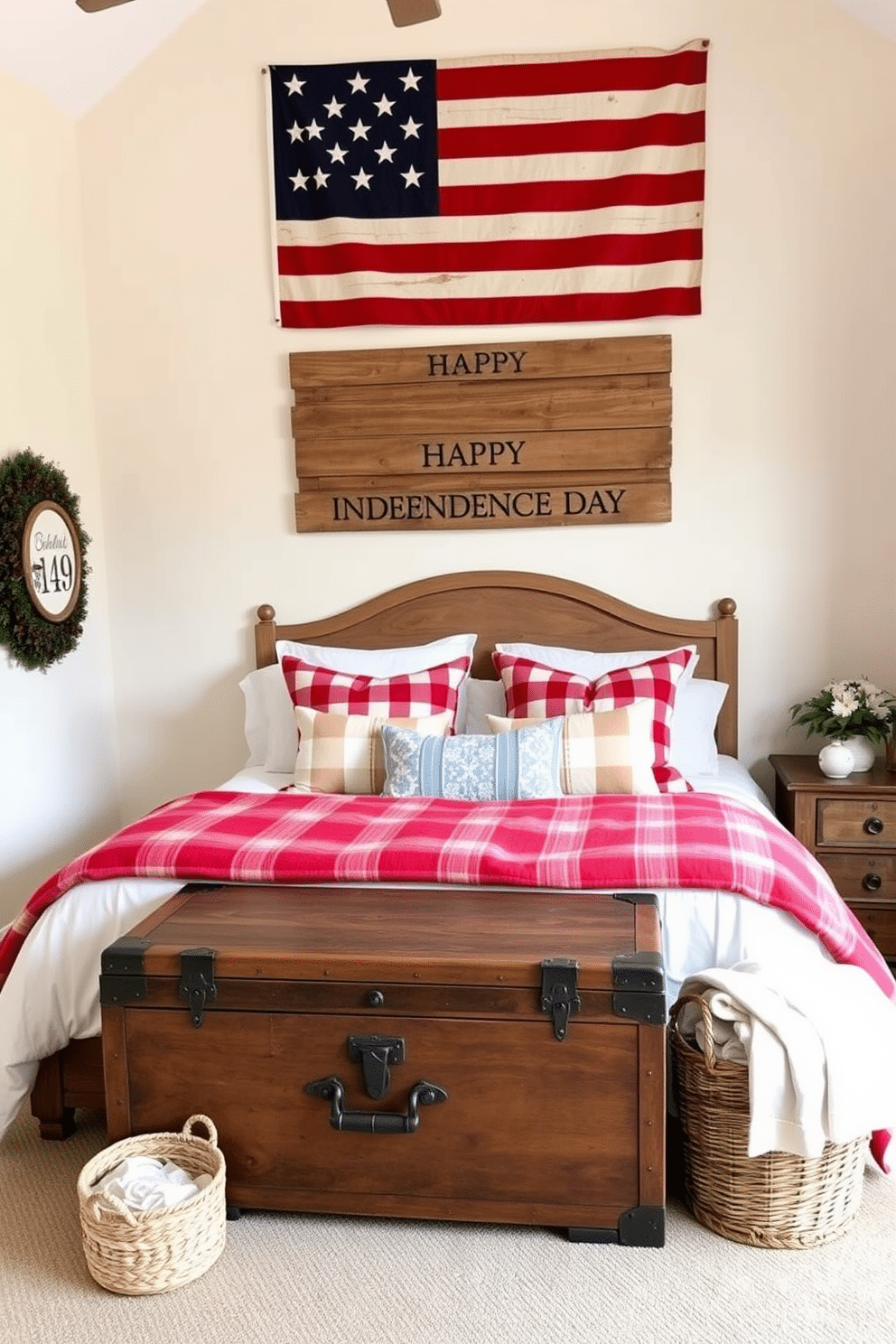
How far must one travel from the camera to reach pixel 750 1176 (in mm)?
2129

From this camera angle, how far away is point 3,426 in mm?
3498

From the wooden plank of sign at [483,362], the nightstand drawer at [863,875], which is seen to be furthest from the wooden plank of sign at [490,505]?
the nightstand drawer at [863,875]

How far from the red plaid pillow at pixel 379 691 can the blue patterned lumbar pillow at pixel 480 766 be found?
36 cm

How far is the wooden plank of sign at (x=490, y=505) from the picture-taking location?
3.85 meters

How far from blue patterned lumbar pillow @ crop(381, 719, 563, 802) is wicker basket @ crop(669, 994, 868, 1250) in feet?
3.13

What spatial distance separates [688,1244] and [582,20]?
3.43 meters

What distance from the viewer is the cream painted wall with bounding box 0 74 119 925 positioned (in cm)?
352

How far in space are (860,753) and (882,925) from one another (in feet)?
1.66

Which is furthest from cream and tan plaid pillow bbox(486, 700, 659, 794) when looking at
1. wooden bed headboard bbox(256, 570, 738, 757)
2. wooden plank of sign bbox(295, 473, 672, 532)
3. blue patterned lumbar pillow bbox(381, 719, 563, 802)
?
wooden plank of sign bbox(295, 473, 672, 532)

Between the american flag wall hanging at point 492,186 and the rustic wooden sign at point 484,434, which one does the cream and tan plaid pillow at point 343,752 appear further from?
the american flag wall hanging at point 492,186

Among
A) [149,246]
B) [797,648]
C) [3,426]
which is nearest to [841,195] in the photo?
[797,648]

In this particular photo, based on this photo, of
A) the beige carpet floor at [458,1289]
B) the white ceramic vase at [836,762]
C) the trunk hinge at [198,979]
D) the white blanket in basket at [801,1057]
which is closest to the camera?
the beige carpet floor at [458,1289]

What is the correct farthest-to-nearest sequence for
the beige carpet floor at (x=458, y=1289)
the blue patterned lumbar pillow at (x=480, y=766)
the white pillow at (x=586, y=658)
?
the white pillow at (x=586, y=658) → the blue patterned lumbar pillow at (x=480, y=766) → the beige carpet floor at (x=458, y=1289)

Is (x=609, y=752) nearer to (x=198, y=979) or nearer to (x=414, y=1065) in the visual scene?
(x=414, y=1065)
